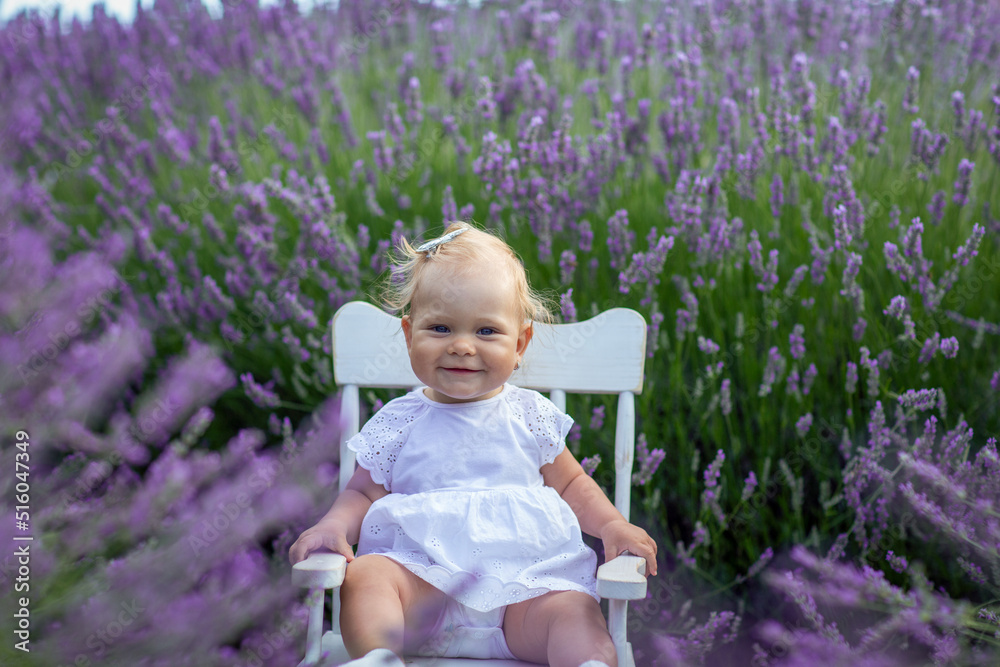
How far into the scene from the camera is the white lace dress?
150cm

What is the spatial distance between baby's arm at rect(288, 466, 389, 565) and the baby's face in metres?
0.28

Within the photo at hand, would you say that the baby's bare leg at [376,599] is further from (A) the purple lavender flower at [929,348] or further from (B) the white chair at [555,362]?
(A) the purple lavender flower at [929,348]

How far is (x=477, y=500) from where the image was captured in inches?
61.7

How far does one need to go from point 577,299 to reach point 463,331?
0.91 meters

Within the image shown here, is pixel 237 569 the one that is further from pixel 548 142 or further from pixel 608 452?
pixel 548 142

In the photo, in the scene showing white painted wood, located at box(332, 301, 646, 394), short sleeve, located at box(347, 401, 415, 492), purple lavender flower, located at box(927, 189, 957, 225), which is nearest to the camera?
short sleeve, located at box(347, 401, 415, 492)

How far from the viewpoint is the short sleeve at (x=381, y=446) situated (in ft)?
5.46

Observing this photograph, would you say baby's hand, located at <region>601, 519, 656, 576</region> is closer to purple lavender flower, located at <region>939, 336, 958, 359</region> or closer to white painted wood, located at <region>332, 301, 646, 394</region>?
white painted wood, located at <region>332, 301, 646, 394</region>

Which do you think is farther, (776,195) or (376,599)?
(776,195)

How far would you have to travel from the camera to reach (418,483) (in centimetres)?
163

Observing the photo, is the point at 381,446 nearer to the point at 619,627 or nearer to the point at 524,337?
the point at 524,337

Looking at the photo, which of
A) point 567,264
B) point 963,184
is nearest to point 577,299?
point 567,264

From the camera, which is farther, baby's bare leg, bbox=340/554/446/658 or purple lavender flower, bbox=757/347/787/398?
purple lavender flower, bbox=757/347/787/398

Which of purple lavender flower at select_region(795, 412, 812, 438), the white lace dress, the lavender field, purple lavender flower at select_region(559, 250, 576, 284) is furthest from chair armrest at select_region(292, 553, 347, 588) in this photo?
purple lavender flower at select_region(795, 412, 812, 438)
